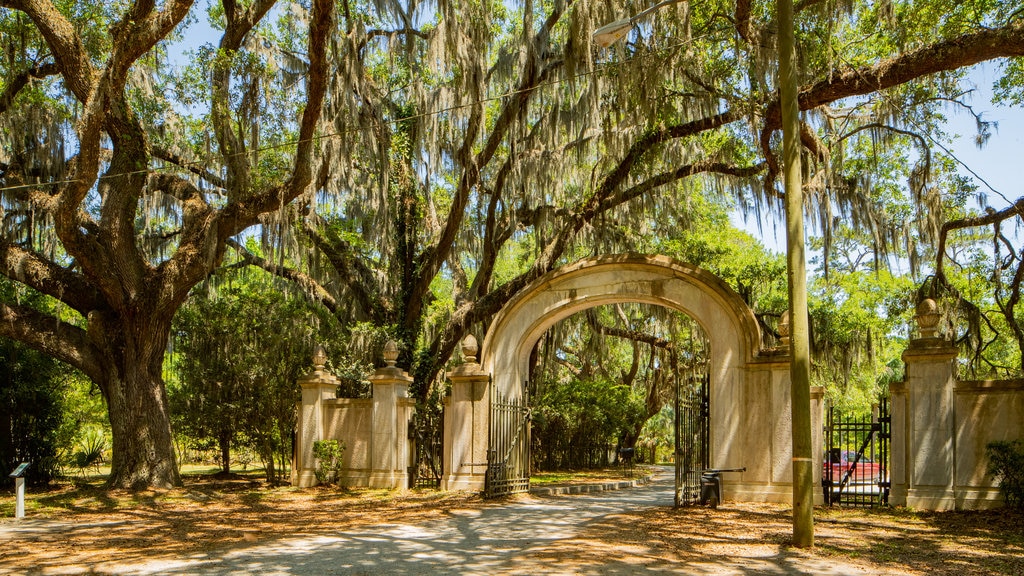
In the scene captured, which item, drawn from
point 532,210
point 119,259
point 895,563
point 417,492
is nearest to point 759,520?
point 895,563

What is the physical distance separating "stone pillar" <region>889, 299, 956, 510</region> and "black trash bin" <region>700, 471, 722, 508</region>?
244 cm

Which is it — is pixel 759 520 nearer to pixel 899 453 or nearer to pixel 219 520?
pixel 899 453

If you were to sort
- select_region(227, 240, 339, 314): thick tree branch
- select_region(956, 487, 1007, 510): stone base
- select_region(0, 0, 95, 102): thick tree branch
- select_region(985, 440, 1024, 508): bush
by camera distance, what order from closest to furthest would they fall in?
select_region(985, 440, 1024, 508): bush, select_region(956, 487, 1007, 510): stone base, select_region(0, 0, 95, 102): thick tree branch, select_region(227, 240, 339, 314): thick tree branch

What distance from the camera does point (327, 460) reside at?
571 inches

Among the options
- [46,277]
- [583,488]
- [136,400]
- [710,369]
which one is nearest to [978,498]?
[710,369]

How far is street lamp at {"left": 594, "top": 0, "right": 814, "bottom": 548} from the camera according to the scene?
7.48 meters

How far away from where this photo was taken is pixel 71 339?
13.8 metres

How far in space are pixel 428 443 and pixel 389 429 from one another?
228 centimetres

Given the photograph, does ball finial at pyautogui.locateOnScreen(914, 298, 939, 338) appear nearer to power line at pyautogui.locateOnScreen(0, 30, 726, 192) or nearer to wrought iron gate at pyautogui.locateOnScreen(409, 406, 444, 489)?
power line at pyautogui.locateOnScreen(0, 30, 726, 192)

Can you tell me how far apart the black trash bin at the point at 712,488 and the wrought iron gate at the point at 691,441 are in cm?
34

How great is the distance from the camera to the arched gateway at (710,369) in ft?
38.1

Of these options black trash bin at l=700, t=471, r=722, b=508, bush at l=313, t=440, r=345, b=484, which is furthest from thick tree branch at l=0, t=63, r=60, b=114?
black trash bin at l=700, t=471, r=722, b=508

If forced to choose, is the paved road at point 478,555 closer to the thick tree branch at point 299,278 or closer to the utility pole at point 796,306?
the utility pole at point 796,306

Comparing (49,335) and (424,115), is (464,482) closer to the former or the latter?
(424,115)
